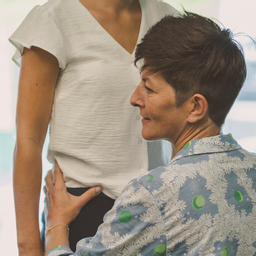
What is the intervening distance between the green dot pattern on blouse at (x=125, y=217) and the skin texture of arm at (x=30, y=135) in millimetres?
378

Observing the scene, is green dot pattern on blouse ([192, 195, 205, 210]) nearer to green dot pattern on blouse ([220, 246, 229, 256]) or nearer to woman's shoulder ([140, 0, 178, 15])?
green dot pattern on blouse ([220, 246, 229, 256])

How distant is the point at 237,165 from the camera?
77 centimetres

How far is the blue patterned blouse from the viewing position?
686mm

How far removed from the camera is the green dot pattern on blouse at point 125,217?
71 cm

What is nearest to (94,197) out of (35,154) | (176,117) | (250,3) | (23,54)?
(35,154)

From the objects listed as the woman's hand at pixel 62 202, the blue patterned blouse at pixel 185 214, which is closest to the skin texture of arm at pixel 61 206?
the woman's hand at pixel 62 202

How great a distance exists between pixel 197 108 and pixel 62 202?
515mm

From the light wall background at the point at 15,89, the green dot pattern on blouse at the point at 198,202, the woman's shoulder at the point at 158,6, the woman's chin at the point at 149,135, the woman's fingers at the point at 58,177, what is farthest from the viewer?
the light wall background at the point at 15,89

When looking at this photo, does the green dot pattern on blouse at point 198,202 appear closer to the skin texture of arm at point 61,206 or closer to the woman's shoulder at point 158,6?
the skin texture of arm at point 61,206

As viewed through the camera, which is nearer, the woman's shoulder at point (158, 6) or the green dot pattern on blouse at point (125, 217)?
the green dot pattern on blouse at point (125, 217)

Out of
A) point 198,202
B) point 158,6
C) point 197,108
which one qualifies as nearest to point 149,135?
point 197,108

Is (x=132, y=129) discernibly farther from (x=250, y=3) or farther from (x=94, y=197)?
(x=250, y=3)

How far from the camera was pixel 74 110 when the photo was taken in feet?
3.28

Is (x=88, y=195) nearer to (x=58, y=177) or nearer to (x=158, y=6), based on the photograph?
(x=58, y=177)
